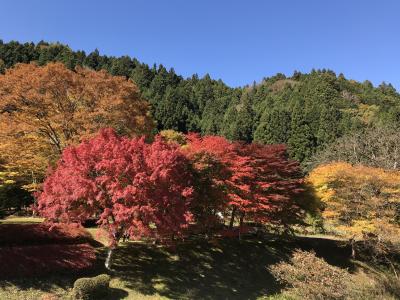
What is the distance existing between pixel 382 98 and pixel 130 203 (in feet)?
344

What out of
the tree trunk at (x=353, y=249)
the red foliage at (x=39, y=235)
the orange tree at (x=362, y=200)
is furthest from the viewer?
the tree trunk at (x=353, y=249)

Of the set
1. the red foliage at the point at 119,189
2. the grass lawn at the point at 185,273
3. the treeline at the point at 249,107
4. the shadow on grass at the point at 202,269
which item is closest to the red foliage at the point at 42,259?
the grass lawn at the point at 185,273

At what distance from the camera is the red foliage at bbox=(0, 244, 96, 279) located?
1656cm

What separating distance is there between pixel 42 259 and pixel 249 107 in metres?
75.6

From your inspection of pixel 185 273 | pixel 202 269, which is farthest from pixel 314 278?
pixel 185 273

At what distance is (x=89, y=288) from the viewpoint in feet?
51.9

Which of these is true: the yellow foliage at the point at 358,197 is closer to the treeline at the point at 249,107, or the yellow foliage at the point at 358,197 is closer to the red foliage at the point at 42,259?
the red foliage at the point at 42,259

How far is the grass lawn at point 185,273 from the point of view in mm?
16578

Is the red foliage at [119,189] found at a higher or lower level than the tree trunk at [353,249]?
higher

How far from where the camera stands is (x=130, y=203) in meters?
16.9

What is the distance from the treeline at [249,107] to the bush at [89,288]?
168 ft

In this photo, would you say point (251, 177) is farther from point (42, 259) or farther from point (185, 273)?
point (42, 259)

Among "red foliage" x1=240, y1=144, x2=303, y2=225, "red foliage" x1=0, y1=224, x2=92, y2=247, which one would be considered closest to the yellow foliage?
"red foliage" x1=240, y1=144, x2=303, y2=225

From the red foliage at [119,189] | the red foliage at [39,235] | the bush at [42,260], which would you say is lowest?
the bush at [42,260]
